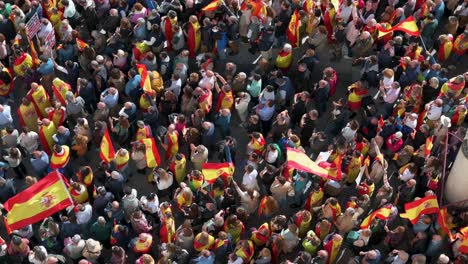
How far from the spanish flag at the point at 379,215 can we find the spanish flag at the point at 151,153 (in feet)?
15.8

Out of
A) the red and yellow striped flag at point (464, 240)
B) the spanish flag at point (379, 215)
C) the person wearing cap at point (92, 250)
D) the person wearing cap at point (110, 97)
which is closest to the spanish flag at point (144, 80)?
the person wearing cap at point (110, 97)

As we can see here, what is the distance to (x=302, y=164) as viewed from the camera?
15766 mm

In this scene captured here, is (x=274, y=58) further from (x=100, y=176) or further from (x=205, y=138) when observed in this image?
(x=100, y=176)

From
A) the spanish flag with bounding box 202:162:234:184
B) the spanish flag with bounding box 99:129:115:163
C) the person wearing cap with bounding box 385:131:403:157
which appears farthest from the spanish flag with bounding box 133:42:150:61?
the person wearing cap with bounding box 385:131:403:157

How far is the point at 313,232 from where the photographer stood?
15461 millimetres

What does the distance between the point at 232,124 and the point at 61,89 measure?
4.42m

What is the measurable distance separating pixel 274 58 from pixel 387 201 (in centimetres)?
578

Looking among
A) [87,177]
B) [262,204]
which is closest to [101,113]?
[87,177]

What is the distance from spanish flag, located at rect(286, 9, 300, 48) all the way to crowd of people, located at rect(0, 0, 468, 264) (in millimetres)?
56

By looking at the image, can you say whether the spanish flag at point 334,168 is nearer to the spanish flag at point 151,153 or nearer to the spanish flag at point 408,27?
the spanish flag at point 151,153

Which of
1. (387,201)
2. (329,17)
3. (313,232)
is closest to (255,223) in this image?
(313,232)

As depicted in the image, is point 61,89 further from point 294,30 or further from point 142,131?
point 294,30

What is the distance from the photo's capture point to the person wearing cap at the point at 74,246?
595 inches

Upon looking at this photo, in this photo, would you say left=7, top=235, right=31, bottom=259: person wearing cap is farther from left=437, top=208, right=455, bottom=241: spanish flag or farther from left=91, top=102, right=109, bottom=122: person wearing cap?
left=437, top=208, right=455, bottom=241: spanish flag
